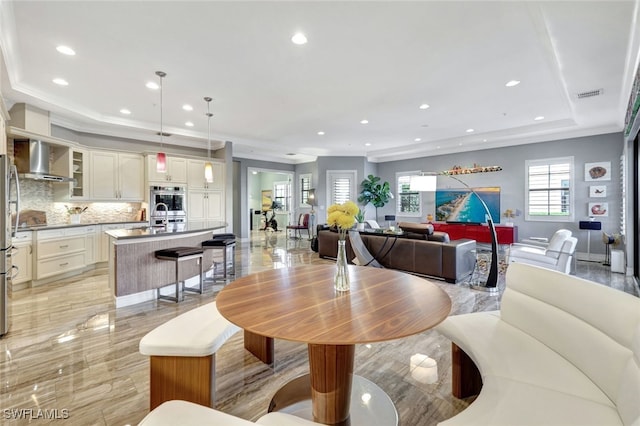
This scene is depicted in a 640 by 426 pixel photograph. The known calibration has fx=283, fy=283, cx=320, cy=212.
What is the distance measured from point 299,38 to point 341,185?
664 centimetres

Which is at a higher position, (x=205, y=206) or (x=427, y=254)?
(x=205, y=206)

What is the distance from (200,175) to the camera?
679 cm

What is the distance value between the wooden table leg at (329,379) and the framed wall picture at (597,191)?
7321mm

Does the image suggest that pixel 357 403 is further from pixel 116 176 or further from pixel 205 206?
pixel 116 176

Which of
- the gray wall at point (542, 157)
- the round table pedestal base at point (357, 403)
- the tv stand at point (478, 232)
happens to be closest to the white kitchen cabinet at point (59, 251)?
the round table pedestal base at point (357, 403)

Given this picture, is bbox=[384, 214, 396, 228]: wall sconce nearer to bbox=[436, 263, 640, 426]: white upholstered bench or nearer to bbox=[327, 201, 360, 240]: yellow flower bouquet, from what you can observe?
bbox=[436, 263, 640, 426]: white upholstered bench

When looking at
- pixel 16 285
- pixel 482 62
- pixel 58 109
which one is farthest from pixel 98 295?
pixel 482 62

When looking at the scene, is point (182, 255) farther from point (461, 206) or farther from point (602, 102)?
point (461, 206)

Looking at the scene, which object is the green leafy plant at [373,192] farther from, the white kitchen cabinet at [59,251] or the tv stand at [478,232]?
the white kitchen cabinet at [59,251]

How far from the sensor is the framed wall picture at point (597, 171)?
5.91 metres

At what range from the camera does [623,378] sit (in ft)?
3.54

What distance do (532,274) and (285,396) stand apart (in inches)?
69.0

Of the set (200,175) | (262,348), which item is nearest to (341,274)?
(262,348)

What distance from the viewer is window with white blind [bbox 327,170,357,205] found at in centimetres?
930
